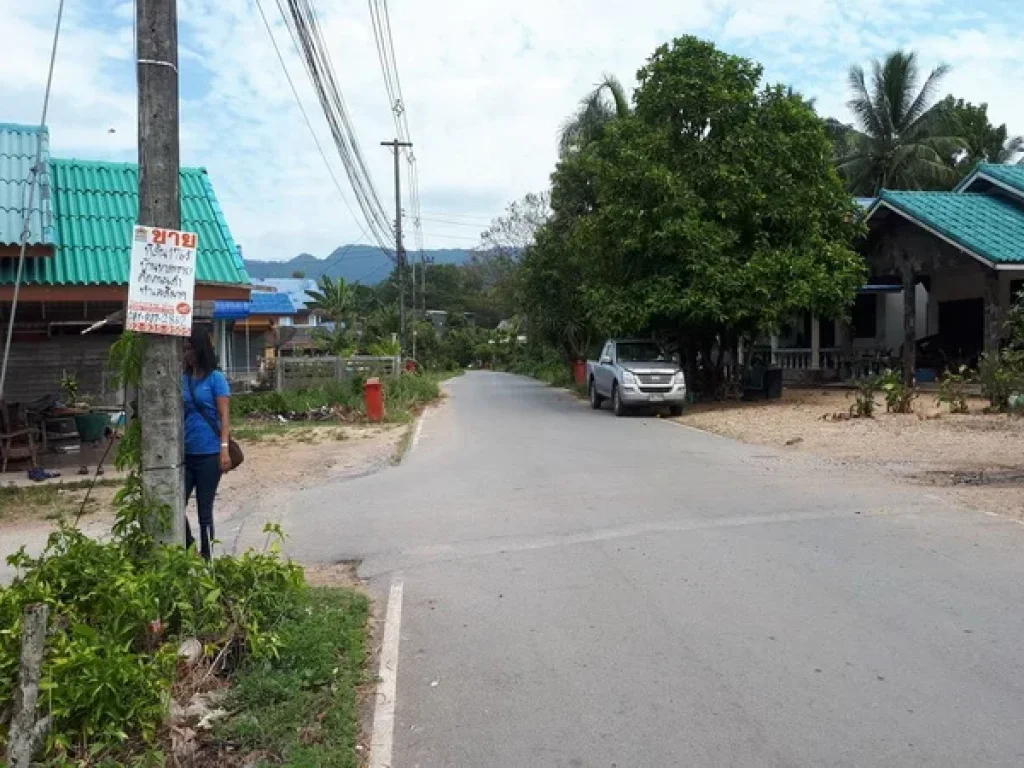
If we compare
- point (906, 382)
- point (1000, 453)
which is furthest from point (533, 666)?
point (906, 382)

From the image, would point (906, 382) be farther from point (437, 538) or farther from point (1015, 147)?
point (1015, 147)

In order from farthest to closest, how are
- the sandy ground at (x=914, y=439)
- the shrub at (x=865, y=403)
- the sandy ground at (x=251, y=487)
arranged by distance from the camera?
1. the shrub at (x=865, y=403)
2. the sandy ground at (x=914, y=439)
3. the sandy ground at (x=251, y=487)

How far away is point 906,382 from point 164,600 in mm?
20496

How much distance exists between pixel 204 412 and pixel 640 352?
16.6 metres

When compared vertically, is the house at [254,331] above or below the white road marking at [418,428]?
above

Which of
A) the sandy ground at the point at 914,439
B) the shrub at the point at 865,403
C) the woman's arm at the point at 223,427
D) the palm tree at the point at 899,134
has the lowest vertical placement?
the sandy ground at the point at 914,439

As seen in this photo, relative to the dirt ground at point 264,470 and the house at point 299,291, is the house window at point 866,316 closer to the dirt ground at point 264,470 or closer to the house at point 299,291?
the dirt ground at point 264,470

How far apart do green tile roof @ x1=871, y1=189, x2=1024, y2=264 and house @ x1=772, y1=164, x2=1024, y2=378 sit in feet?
0.07

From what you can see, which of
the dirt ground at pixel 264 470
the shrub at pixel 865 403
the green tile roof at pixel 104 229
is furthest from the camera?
the shrub at pixel 865 403

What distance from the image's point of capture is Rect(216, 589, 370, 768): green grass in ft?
13.2

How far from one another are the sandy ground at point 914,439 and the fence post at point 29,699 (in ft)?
26.6

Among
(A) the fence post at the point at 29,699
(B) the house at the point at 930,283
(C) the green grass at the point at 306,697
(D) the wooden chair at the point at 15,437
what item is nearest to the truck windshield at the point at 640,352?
(B) the house at the point at 930,283

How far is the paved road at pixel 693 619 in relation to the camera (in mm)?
4152

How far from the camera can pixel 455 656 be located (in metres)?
5.26
